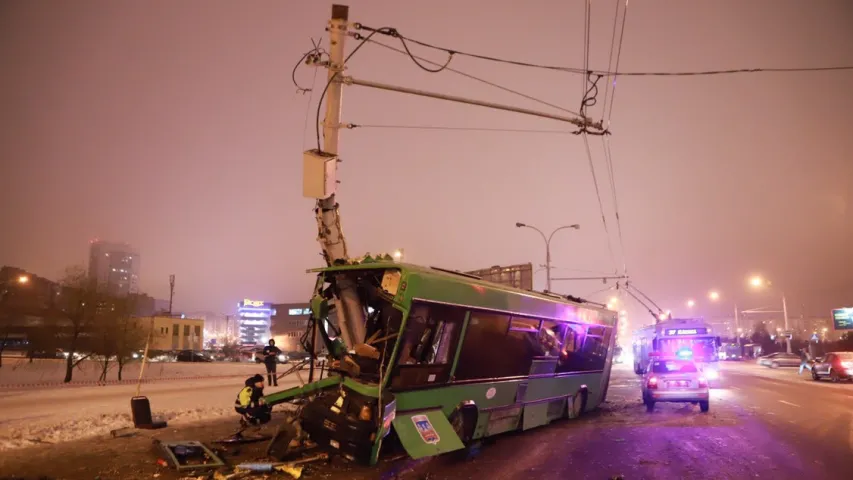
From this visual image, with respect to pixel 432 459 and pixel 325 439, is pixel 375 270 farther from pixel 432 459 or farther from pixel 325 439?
pixel 432 459

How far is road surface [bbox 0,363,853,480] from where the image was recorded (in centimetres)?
802

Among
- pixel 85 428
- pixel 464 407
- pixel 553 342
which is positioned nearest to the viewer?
pixel 464 407

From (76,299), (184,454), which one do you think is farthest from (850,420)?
(76,299)

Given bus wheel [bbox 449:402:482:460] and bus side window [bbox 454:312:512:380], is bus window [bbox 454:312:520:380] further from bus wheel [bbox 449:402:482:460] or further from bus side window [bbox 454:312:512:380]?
bus wheel [bbox 449:402:482:460]

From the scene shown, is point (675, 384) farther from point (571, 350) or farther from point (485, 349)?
point (485, 349)

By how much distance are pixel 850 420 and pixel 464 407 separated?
36.0 ft

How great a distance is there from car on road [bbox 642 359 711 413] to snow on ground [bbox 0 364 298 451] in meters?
11.5

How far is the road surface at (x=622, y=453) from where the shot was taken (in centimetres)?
802

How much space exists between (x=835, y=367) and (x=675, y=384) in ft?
65.2

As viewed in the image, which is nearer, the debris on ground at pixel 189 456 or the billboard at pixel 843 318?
the debris on ground at pixel 189 456

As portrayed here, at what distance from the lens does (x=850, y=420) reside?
13531 millimetres

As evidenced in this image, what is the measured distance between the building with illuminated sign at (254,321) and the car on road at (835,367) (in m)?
132

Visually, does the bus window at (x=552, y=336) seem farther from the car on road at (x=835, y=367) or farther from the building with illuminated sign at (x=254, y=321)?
the building with illuminated sign at (x=254, y=321)

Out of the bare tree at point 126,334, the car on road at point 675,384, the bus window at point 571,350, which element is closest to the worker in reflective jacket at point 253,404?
the bus window at point 571,350
